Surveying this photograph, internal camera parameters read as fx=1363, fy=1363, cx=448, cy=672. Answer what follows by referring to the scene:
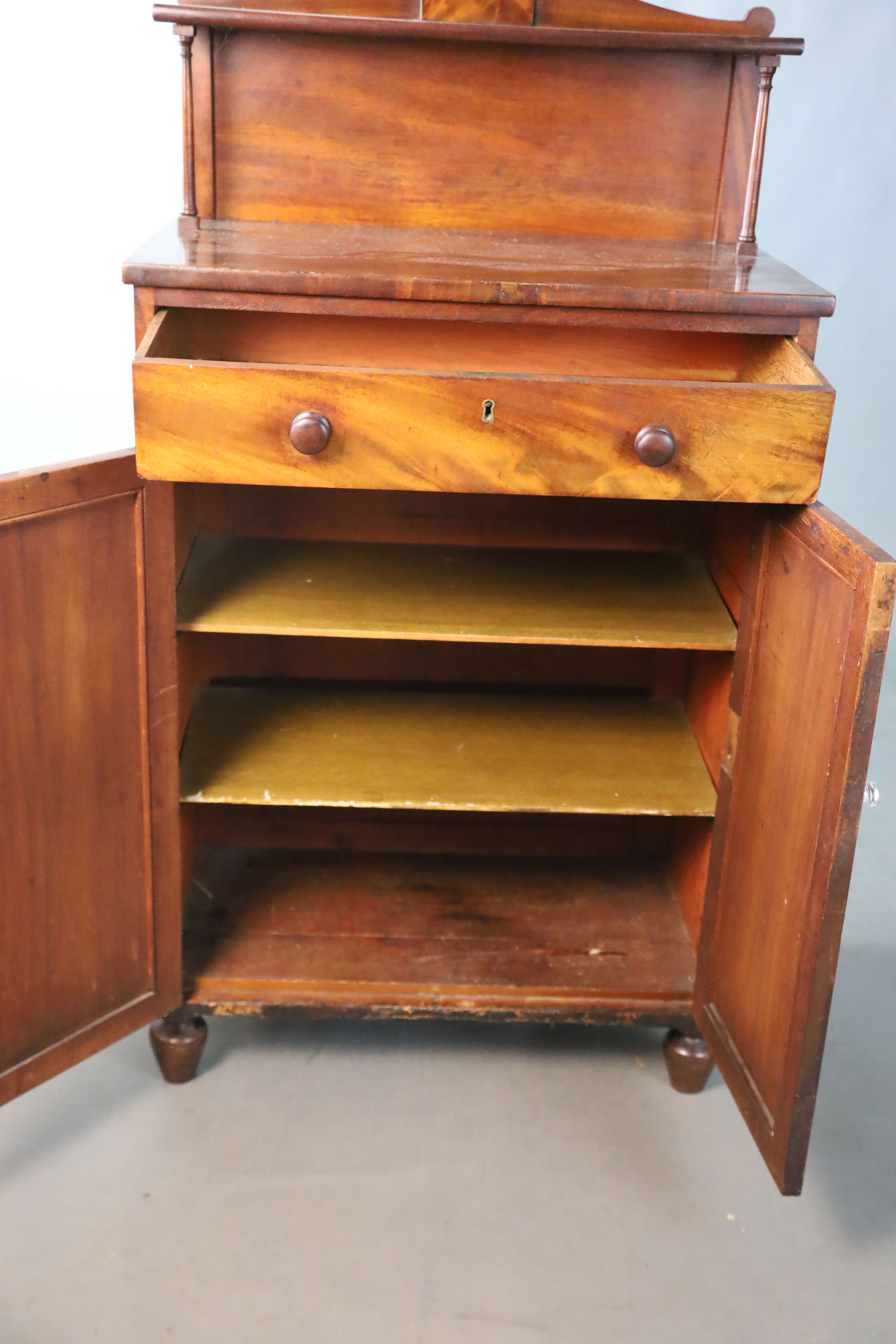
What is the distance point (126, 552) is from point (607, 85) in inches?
46.3

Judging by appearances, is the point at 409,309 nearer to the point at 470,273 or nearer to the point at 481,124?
the point at 470,273

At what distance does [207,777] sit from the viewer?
2094 mm

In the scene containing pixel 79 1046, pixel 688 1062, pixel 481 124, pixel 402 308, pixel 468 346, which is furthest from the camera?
pixel 481 124

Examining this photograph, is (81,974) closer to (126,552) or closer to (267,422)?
(126,552)

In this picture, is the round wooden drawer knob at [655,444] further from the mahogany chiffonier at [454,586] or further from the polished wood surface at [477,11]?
the polished wood surface at [477,11]

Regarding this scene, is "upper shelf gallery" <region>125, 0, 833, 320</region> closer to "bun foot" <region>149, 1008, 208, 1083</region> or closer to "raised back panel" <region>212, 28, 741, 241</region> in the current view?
"raised back panel" <region>212, 28, 741, 241</region>

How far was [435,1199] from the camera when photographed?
6.38 ft

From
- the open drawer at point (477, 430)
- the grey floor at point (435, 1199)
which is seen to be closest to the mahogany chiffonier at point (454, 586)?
the open drawer at point (477, 430)

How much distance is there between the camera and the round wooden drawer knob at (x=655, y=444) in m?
1.68

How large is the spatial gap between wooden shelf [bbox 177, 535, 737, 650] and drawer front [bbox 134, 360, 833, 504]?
296mm

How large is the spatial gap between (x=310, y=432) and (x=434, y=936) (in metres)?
0.99

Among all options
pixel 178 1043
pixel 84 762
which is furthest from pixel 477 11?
pixel 178 1043

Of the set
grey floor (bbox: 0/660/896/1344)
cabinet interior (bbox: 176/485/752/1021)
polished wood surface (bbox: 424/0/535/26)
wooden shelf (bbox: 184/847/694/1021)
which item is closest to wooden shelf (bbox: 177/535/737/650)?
cabinet interior (bbox: 176/485/752/1021)

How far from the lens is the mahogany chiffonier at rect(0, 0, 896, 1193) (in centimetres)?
169
